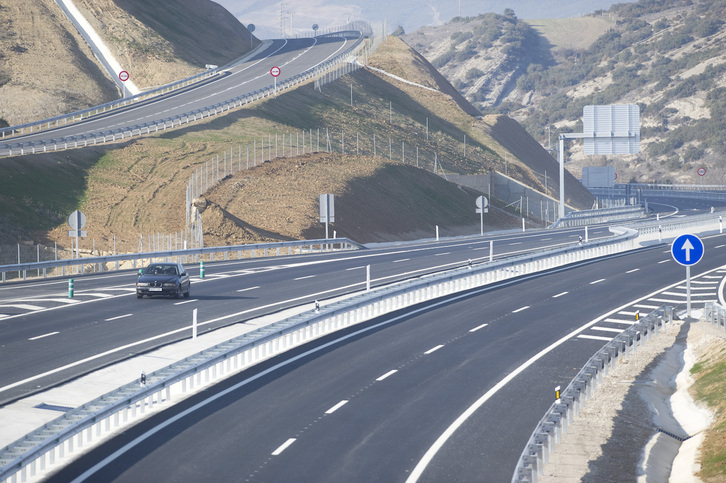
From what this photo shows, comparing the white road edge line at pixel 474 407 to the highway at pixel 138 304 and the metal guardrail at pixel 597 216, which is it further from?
the metal guardrail at pixel 597 216

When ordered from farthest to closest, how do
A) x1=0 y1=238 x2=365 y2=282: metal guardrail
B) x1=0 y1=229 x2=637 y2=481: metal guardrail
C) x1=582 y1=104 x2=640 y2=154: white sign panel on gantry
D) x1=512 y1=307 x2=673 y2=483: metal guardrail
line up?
1. x1=582 y1=104 x2=640 y2=154: white sign panel on gantry
2. x1=0 y1=238 x2=365 y2=282: metal guardrail
3. x1=0 y1=229 x2=637 y2=481: metal guardrail
4. x1=512 y1=307 x2=673 y2=483: metal guardrail

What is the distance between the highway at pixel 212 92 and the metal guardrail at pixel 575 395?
159 feet

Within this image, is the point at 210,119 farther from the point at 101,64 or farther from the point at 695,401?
the point at 695,401

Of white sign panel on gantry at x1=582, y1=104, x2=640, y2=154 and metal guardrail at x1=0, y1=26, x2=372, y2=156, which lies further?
white sign panel on gantry at x1=582, y1=104, x2=640, y2=154

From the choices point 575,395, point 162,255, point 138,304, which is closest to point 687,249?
point 575,395

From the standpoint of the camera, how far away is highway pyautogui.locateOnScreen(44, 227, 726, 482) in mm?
14711

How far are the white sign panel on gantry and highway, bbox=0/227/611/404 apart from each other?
27709mm

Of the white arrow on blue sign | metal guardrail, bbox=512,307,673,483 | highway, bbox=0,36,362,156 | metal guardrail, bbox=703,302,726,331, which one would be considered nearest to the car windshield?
metal guardrail, bbox=512,307,673,483

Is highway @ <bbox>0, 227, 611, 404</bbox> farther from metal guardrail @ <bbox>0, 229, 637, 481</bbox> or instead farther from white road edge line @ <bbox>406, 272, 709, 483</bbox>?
white road edge line @ <bbox>406, 272, 709, 483</bbox>

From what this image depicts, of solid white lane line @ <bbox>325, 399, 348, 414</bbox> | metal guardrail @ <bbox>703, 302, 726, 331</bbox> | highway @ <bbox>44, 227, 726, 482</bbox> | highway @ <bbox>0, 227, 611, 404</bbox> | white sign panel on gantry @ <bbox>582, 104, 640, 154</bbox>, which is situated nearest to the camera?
highway @ <bbox>44, 227, 726, 482</bbox>

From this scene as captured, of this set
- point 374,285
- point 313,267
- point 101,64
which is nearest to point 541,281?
point 374,285

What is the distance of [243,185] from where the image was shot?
6831 centimetres

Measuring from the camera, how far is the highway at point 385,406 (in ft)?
48.3

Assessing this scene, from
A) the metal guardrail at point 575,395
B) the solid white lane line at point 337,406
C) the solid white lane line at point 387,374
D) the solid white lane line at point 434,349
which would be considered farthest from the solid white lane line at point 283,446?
the solid white lane line at point 434,349
